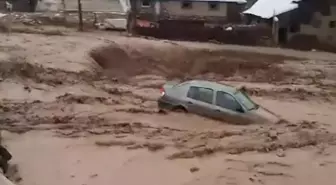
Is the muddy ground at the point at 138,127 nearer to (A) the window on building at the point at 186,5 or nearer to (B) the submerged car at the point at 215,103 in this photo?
(B) the submerged car at the point at 215,103

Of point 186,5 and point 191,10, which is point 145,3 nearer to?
point 186,5

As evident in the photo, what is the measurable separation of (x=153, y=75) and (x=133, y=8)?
14043 millimetres

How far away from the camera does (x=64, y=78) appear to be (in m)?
20.3

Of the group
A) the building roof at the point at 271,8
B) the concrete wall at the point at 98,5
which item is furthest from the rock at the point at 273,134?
the concrete wall at the point at 98,5

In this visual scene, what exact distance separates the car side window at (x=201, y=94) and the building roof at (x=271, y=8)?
19.2 m

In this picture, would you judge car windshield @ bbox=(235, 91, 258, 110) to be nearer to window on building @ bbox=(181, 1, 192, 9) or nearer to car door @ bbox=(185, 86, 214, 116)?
car door @ bbox=(185, 86, 214, 116)

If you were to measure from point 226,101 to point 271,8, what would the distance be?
21022 mm

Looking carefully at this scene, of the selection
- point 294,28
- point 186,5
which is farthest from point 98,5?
point 294,28

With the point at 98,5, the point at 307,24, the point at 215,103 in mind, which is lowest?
the point at 215,103

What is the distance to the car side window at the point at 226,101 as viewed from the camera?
14.8 m

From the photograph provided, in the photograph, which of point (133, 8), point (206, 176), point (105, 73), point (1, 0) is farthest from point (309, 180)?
point (1, 0)

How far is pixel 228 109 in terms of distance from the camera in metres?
14.8

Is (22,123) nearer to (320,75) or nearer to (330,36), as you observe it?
(320,75)

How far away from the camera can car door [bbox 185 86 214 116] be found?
15008 mm
